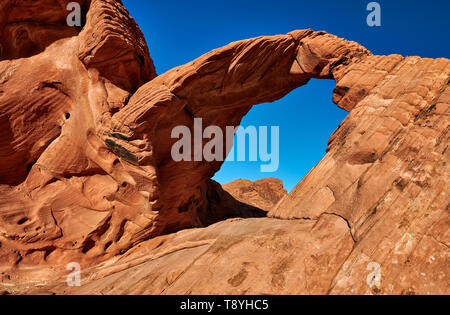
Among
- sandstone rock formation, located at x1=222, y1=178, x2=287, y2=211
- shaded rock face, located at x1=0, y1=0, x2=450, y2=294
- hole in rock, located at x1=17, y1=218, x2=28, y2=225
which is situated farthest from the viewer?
sandstone rock formation, located at x1=222, y1=178, x2=287, y2=211

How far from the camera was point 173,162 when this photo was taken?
677 centimetres

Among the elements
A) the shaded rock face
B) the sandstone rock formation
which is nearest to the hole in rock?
the shaded rock face

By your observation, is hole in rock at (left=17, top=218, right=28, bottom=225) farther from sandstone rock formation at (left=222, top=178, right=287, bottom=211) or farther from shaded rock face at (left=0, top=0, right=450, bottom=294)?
sandstone rock formation at (left=222, top=178, right=287, bottom=211)

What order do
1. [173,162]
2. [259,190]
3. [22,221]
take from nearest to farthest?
1. [22,221]
2. [173,162]
3. [259,190]

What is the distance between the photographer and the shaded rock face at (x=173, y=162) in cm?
327

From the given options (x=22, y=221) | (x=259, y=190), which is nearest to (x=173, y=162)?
(x=22, y=221)

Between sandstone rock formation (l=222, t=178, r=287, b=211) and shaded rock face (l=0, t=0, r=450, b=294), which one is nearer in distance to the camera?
shaded rock face (l=0, t=0, r=450, b=294)

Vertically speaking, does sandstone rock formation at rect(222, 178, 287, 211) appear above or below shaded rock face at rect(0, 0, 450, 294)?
below

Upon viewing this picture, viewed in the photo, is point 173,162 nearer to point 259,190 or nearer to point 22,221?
point 22,221

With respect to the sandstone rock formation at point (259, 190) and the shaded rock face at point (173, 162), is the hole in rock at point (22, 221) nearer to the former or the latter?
the shaded rock face at point (173, 162)

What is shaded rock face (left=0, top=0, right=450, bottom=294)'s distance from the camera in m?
3.27
